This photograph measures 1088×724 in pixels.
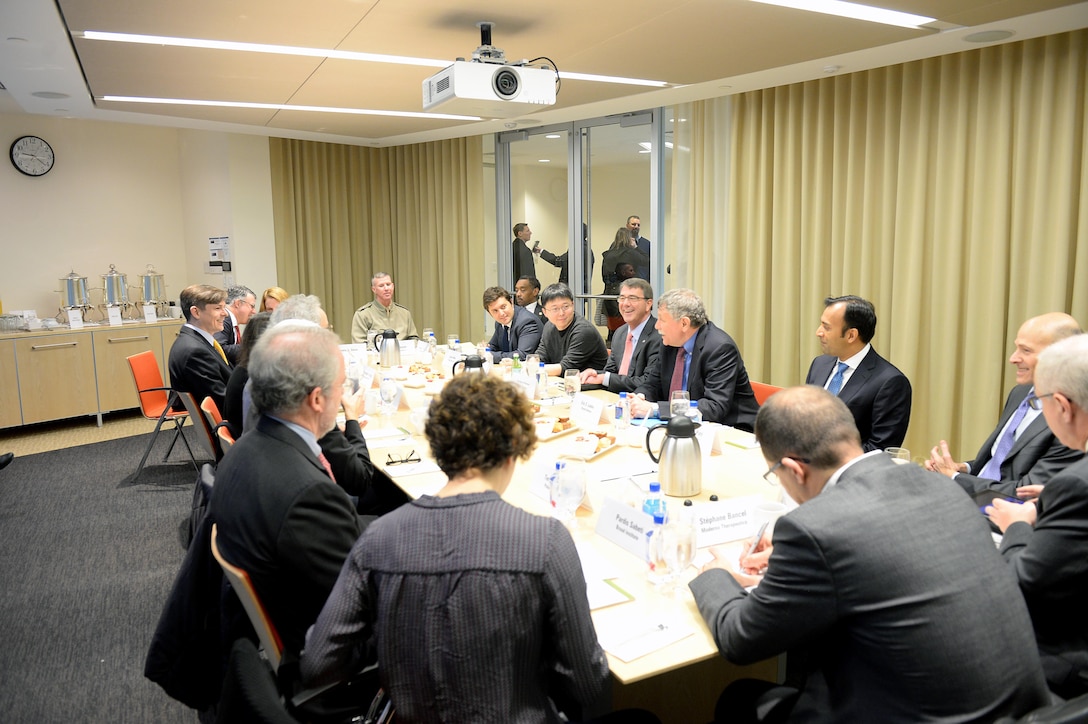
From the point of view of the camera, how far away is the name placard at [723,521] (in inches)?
84.6

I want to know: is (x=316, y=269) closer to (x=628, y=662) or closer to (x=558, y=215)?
(x=558, y=215)

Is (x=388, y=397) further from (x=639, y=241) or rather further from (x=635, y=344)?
(x=639, y=241)

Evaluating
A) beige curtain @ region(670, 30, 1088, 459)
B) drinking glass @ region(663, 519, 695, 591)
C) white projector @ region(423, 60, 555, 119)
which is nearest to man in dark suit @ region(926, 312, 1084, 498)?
drinking glass @ region(663, 519, 695, 591)

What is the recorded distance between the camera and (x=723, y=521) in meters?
2.18

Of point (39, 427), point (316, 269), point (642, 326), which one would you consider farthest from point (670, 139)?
point (39, 427)

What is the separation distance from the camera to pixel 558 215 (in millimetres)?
7684

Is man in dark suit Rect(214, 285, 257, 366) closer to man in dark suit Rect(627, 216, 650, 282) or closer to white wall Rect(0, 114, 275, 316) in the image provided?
white wall Rect(0, 114, 275, 316)

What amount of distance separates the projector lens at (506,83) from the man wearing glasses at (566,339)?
175cm

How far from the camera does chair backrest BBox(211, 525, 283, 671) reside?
67.2 inches

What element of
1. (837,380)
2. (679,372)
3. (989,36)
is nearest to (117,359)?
(679,372)

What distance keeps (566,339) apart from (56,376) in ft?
15.2

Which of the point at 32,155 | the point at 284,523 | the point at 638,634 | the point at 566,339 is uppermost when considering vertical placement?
the point at 32,155

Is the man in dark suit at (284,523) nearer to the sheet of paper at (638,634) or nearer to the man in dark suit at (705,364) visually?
the sheet of paper at (638,634)

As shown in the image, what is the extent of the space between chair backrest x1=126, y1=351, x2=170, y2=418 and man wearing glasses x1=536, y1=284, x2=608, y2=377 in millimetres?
2714
